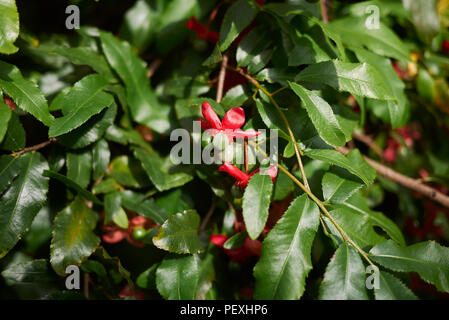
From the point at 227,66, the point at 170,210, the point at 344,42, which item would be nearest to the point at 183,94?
the point at 227,66

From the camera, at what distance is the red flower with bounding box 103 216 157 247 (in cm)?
84

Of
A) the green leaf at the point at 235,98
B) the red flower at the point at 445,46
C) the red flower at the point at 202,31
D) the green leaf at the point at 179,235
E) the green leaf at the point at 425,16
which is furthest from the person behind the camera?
the red flower at the point at 445,46

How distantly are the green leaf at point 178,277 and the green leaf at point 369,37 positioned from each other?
2.00 ft

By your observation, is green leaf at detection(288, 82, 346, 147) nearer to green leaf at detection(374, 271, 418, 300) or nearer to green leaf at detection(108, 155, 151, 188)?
green leaf at detection(374, 271, 418, 300)

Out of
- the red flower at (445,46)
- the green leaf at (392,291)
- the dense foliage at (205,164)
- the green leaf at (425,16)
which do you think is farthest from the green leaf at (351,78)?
the red flower at (445,46)

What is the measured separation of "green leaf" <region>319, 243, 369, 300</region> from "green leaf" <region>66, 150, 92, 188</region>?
521 mm

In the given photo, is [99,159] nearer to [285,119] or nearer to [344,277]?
[285,119]

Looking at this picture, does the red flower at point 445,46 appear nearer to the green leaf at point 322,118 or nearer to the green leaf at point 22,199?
the green leaf at point 322,118

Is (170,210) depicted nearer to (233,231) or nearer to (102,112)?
(233,231)

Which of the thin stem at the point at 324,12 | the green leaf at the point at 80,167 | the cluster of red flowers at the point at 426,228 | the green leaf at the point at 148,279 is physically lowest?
the cluster of red flowers at the point at 426,228

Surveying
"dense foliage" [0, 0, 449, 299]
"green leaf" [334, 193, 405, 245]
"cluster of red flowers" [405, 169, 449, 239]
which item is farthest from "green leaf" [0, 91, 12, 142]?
"cluster of red flowers" [405, 169, 449, 239]

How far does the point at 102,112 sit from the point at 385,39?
0.69 metres

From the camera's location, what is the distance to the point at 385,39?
2.82ft

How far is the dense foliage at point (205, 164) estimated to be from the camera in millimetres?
610
